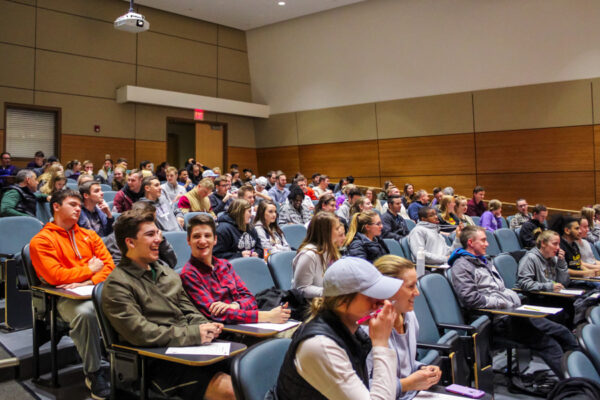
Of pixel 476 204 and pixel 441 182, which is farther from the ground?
pixel 441 182

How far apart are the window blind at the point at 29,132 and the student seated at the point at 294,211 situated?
581 centimetres

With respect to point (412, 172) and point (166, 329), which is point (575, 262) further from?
point (412, 172)

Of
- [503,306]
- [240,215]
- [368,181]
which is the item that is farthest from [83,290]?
[368,181]

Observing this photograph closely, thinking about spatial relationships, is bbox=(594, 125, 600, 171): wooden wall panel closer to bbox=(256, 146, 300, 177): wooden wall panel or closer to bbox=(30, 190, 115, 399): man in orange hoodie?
bbox=(256, 146, 300, 177): wooden wall panel

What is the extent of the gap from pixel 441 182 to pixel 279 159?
455 cm

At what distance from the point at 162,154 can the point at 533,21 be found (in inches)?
324

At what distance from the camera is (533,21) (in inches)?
360

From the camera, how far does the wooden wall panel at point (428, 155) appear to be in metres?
10.5

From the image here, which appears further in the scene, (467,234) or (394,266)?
(467,234)

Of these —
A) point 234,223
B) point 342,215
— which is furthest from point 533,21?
point 234,223

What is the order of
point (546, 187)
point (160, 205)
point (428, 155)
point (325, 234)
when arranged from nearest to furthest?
point (325, 234), point (160, 205), point (546, 187), point (428, 155)

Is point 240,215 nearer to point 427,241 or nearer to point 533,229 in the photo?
point 427,241

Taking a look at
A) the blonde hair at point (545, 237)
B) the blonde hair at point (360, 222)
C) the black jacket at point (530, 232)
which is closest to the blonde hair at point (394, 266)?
the blonde hair at point (360, 222)

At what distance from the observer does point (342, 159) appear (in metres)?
12.3
